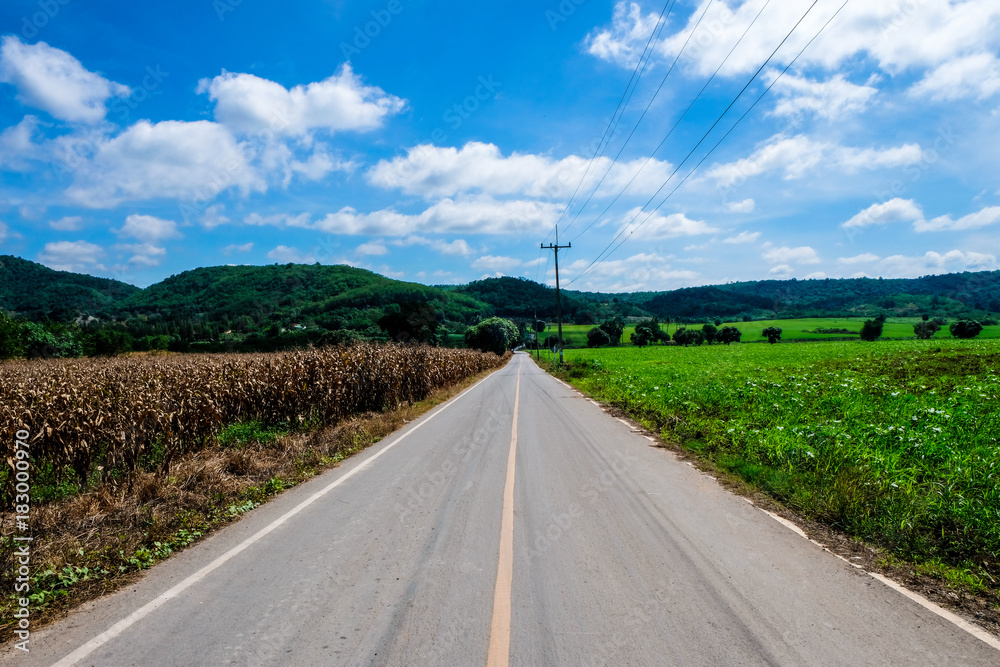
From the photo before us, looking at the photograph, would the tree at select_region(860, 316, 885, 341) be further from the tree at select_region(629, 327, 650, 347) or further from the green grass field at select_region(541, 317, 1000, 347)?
the tree at select_region(629, 327, 650, 347)

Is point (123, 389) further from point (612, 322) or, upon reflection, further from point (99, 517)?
point (612, 322)

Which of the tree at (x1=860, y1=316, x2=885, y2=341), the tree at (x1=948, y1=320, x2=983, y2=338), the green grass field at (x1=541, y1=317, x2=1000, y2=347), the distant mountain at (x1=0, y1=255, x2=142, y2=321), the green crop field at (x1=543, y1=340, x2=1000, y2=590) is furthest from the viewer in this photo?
the green grass field at (x1=541, y1=317, x2=1000, y2=347)

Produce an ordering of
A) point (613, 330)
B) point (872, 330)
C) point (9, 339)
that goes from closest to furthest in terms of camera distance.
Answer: point (9, 339) < point (872, 330) < point (613, 330)

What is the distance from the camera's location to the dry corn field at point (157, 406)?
7.49 metres

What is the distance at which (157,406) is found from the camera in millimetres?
8492

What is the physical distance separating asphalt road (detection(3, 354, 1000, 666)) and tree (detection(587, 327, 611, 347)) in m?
104

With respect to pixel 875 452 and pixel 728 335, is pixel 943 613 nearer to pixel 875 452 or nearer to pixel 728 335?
pixel 875 452

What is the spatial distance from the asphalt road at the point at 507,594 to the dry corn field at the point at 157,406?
315 cm

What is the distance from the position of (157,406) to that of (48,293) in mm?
99912

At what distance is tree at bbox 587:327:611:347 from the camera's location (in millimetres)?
109000

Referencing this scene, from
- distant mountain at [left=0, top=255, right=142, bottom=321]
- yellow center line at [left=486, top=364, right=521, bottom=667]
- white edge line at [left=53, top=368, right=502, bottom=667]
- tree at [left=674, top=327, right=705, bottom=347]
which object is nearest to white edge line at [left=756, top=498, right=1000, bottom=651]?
yellow center line at [left=486, top=364, right=521, bottom=667]

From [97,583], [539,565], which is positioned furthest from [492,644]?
[97,583]

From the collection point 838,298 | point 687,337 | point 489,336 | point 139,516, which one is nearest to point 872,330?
point 687,337

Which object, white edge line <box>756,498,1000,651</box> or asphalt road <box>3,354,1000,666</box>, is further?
white edge line <box>756,498,1000,651</box>
